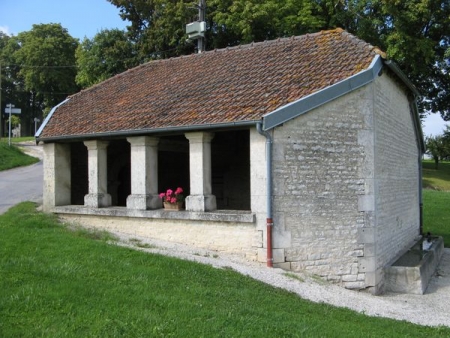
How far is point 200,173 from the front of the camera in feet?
31.7

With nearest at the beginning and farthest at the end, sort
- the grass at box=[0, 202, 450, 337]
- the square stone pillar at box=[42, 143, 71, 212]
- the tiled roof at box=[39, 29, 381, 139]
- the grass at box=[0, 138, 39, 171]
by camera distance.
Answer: the grass at box=[0, 202, 450, 337]
the tiled roof at box=[39, 29, 381, 139]
the square stone pillar at box=[42, 143, 71, 212]
the grass at box=[0, 138, 39, 171]

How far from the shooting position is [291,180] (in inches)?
348

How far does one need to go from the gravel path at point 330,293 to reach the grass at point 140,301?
2.06 ft

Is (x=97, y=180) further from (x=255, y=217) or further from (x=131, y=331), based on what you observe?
(x=131, y=331)

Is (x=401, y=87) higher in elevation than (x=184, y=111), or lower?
higher

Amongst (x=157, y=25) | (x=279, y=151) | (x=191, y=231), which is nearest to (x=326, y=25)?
(x=157, y=25)

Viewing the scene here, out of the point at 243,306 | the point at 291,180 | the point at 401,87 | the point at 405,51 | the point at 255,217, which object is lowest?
the point at 243,306

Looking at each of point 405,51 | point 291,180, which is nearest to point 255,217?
point 291,180

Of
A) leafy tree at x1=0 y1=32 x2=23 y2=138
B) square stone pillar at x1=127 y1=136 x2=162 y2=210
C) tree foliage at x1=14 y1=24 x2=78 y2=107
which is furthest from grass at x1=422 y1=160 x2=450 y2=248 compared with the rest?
leafy tree at x1=0 y1=32 x2=23 y2=138

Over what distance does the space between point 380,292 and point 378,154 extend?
2.88 meters

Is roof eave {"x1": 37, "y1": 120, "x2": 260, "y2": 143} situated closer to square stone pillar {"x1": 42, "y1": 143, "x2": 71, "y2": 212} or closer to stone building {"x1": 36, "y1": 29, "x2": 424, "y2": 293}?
stone building {"x1": 36, "y1": 29, "x2": 424, "y2": 293}

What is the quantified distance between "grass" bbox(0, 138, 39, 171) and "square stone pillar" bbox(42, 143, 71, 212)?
1244 centimetres

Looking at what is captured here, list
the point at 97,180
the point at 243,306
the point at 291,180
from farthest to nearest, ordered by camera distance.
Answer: the point at 97,180
the point at 291,180
the point at 243,306

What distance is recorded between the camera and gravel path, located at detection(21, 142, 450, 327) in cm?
765
